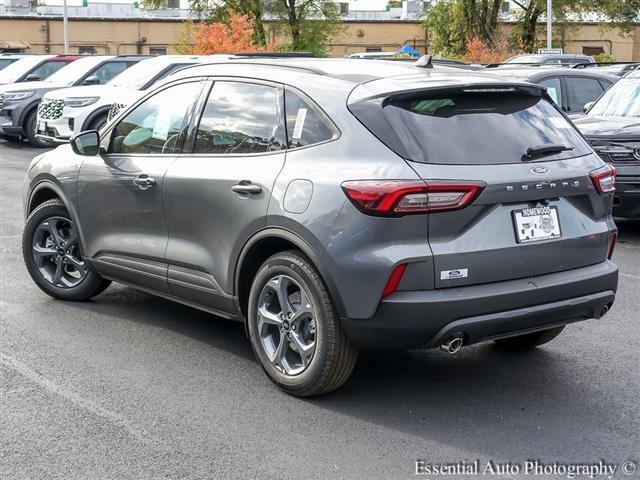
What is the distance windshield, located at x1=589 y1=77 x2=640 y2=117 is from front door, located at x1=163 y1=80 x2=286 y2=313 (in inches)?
252

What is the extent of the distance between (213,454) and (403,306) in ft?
3.60

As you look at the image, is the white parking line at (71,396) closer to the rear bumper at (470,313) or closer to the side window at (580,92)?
the rear bumper at (470,313)

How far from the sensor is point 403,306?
468 centimetres

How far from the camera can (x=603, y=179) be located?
17.5 ft

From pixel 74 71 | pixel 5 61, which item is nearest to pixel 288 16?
pixel 5 61

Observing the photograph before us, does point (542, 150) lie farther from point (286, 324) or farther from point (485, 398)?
point (286, 324)

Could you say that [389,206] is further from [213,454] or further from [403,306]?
[213,454]

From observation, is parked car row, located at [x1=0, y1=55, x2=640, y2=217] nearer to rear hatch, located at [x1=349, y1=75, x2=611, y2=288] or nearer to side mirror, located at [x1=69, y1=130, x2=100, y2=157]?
side mirror, located at [x1=69, y1=130, x2=100, y2=157]

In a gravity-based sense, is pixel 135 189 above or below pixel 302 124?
below

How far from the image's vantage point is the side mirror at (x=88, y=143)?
670cm

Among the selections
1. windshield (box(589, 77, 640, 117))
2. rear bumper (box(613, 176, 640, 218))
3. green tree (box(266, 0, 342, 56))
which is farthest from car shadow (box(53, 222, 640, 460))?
green tree (box(266, 0, 342, 56))

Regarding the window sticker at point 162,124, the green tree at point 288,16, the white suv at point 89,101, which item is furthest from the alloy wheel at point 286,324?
the green tree at point 288,16

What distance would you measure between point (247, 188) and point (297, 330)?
80 centimetres

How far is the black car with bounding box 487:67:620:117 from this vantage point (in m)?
14.2
